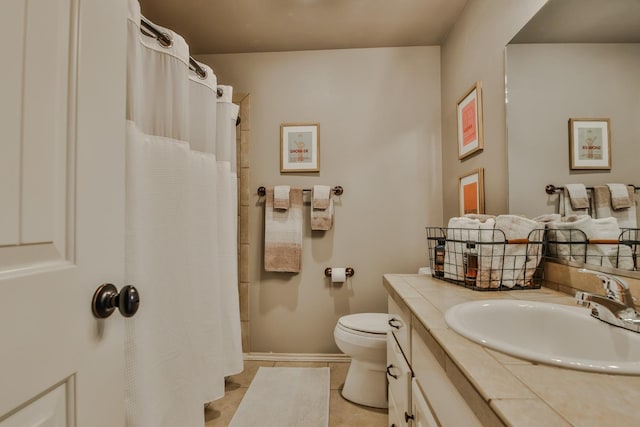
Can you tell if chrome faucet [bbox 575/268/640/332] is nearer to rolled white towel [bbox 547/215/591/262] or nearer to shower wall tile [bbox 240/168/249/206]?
rolled white towel [bbox 547/215/591/262]

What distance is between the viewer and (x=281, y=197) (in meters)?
2.28

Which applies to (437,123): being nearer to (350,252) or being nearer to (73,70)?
(350,252)

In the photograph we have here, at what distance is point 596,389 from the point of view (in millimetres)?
479

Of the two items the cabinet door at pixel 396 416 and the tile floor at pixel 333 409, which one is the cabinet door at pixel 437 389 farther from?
the tile floor at pixel 333 409

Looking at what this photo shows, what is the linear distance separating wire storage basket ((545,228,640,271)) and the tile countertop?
24.8 inches

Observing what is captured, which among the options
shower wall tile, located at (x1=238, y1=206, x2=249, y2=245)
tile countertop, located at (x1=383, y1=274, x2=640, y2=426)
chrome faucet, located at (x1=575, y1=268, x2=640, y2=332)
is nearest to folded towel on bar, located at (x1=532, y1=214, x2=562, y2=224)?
chrome faucet, located at (x1=575, y1=268, x2=640, y2=332)

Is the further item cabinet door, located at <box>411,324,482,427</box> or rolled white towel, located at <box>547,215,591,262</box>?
rolled white towel, located at <box>547,215,591,262</box>

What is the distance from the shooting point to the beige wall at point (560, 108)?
0.95 meters

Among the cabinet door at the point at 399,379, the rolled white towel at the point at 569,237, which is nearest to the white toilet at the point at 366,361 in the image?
the cabinet door at the point at 399,379

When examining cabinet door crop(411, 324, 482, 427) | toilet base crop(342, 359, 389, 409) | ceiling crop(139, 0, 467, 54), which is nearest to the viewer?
cabinet door crop(411, 324, 482, 427)

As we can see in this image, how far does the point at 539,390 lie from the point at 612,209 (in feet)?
2.78

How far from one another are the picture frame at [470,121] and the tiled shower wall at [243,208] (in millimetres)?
1517

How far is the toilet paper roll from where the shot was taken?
2.28m

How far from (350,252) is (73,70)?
6.60 feet
